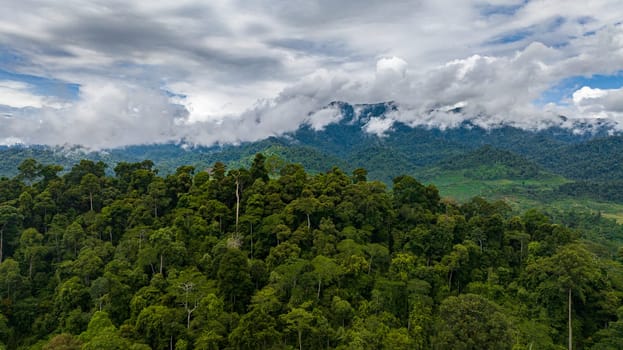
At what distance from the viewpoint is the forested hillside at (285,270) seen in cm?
2728

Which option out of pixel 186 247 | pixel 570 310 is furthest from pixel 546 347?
pixel 186 247

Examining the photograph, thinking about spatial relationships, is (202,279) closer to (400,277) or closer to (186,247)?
(186,247)

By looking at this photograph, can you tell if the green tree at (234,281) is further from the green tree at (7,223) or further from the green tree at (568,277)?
the green tree at (7,223)

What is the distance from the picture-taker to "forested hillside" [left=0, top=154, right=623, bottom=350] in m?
27.3

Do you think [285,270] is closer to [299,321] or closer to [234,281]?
[234,281]

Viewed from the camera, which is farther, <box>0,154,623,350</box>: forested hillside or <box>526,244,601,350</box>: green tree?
<box>526,244,601,350</box>: green tree

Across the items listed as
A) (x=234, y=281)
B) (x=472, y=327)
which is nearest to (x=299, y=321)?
(x=234, y=281)

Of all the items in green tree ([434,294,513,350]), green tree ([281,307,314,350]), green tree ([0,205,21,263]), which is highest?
green tree ([0,205,21,263])

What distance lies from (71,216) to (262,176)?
2322 centimetres

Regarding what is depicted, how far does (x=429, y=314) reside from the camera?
3066 cm

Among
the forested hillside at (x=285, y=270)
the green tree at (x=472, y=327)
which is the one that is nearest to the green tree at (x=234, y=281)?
the forested hillside at (x=285, y=270)

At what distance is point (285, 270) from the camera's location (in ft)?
105

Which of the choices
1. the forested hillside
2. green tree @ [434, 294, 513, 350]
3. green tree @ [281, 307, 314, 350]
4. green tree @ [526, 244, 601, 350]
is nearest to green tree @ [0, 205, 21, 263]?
the forested hillside

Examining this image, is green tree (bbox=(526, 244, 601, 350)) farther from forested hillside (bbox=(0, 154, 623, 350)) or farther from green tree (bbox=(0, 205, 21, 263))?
green tree (bbox=(0, 205, 21, 263))
